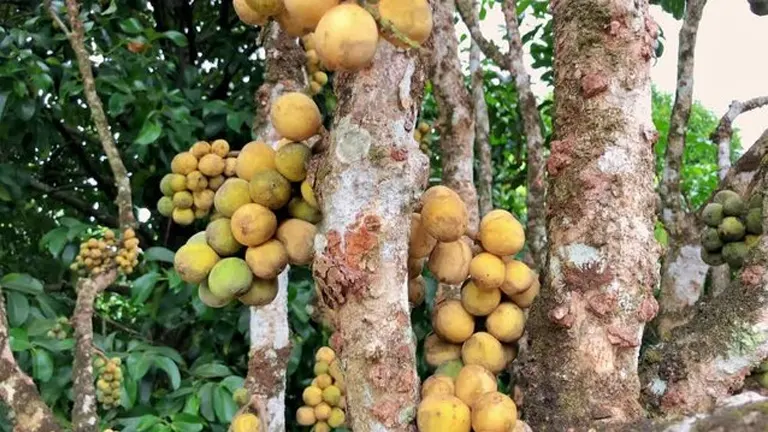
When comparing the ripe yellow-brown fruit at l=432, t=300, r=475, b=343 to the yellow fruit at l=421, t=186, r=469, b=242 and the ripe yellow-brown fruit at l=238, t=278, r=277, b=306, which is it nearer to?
the yellow fruit at l=421, t=186, r=469, b=242

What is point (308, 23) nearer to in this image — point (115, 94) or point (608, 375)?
point (608, 375)

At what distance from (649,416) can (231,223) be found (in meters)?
0.62

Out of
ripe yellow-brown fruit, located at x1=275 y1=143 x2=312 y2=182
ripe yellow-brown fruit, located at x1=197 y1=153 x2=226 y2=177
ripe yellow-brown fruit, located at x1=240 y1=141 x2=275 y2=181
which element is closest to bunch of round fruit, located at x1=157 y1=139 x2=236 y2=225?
ripe yellow-brown fruit, located at x1=197 y1=153 x2=226 y2=177

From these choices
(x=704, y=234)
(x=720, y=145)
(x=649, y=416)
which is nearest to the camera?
(x=649, y=416)

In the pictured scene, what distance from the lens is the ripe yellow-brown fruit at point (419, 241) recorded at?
3.48 ft

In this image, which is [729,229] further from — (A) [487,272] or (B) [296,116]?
(B) [296,116]

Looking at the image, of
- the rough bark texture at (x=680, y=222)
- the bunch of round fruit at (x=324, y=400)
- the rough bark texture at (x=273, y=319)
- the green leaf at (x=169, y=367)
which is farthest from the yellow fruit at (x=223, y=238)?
the rough bark texture at (x=680, y=222)

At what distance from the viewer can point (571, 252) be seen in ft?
3.39

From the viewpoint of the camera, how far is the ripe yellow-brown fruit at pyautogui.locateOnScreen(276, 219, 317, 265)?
3.45 feet

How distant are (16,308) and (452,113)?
5.12ft

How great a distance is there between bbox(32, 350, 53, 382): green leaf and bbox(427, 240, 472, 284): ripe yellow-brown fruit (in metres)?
1.68

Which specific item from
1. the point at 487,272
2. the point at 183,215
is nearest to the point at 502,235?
the point at 487,272

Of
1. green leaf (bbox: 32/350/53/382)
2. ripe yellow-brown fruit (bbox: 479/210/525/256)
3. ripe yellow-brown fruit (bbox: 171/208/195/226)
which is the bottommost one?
green leaf (bbox: 32/350/53/382)

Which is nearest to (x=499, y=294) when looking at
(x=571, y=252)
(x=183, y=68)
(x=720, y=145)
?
(x=571, y=252)
